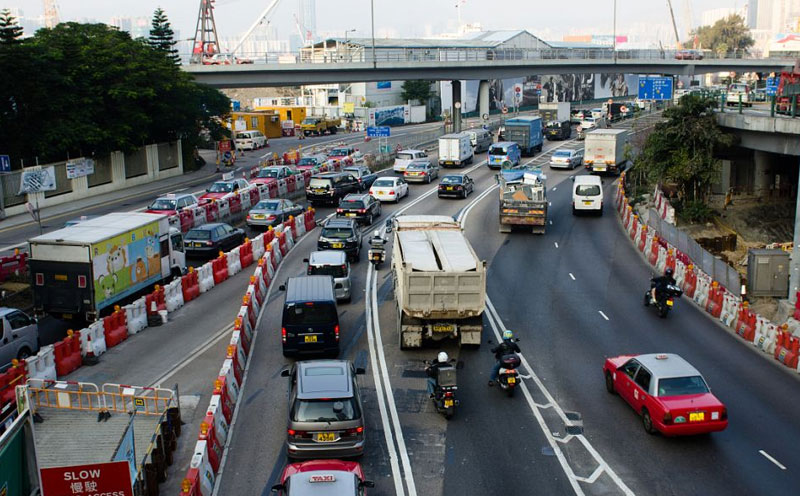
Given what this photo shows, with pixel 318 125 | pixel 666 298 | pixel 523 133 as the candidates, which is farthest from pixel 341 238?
pixel 318 125

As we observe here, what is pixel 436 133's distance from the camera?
82375 millimetres

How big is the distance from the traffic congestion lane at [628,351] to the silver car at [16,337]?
14309mm

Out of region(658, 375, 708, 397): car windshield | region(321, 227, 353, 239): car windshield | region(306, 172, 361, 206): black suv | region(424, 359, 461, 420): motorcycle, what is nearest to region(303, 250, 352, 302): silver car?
region(321, 227, 353, 239): car windshield

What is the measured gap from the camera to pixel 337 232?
112ft

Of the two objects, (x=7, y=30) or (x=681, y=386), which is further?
(x=7, y=30)

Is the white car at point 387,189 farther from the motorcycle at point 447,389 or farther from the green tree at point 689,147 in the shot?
the motorcycle at point 447,389

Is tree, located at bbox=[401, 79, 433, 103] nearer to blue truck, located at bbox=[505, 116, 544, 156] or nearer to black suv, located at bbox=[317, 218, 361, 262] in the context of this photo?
blue truck, located at bbox=[505, 116, 544, 156]

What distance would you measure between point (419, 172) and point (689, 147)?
18.3m

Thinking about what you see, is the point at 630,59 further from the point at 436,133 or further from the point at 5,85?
the point at 5,85

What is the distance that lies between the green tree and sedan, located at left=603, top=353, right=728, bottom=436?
29.0 meters

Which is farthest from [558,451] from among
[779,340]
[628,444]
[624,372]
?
[779,340]

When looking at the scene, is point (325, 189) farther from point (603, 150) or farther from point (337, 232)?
point (603, 150)

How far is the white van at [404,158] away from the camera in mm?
57688

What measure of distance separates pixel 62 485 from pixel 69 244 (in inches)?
573
